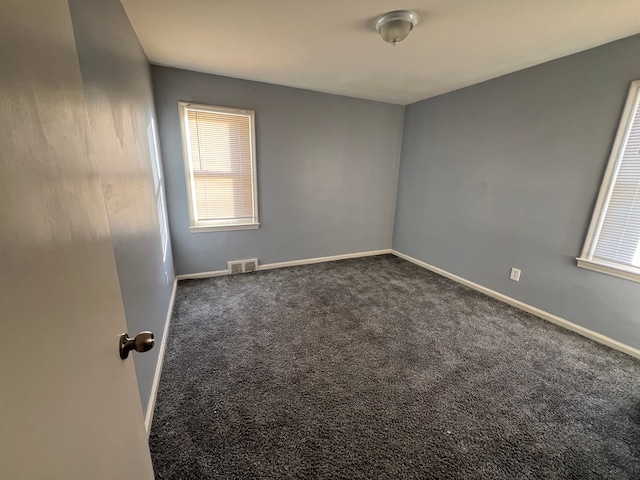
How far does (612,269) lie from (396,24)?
8.21ft

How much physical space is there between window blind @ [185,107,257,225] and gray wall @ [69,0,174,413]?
860 millimetres

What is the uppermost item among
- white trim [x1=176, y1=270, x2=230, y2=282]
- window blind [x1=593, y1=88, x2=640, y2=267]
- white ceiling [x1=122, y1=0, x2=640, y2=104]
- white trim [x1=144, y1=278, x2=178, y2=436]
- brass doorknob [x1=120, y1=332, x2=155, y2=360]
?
white ceiling [x1=122, y1=0, x2=640, y2=104]

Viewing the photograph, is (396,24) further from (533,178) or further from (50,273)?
(50,273)

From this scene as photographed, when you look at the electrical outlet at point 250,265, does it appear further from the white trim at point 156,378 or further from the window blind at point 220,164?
the white trim at point 156,378

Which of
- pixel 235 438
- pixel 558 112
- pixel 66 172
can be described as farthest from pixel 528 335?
pixel 66 172

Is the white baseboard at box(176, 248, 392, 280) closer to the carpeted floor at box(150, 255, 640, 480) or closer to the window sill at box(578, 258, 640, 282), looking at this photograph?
the carpeted floor at box(150, 255, 640, 480)

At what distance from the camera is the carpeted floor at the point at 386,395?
50.2 inches

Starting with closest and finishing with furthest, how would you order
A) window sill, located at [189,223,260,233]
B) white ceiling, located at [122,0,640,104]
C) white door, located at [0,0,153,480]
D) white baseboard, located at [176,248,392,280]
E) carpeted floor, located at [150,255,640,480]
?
white door, located at [0,0,153,480] → carpeted floor, located at [150,255,640,480] → white ceiling, located at [122,0,640,104] → window sill, located at [189,223,260,233] → white baseboard, located at [176,248,392,280]

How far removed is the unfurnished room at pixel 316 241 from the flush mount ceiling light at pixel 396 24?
14 millimetres

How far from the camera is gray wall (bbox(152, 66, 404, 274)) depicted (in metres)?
2.87

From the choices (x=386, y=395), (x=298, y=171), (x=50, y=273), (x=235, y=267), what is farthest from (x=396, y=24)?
(x=235, y=267)

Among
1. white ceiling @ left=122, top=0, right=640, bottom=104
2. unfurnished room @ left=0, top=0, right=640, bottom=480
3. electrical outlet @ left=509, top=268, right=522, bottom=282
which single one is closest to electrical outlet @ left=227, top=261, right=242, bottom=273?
unfurnished room @ left=0, top=0, right=640, bottom=480

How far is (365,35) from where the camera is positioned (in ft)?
6.42

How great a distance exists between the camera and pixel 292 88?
10.5ft
